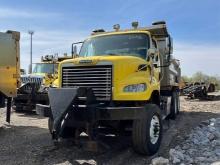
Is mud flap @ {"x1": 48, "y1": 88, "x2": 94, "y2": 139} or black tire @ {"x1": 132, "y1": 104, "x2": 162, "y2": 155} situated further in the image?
black tire @ {"x1": 132, "y1": 104, "x2": 162, "y2": 155}

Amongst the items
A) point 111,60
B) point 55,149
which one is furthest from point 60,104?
point 55,149

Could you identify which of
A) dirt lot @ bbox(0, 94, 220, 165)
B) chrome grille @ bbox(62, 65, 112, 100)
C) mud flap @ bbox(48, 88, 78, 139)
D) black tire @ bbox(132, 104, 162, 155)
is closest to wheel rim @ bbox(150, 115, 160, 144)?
black tire @ bbox(132, 104, 162, 155)

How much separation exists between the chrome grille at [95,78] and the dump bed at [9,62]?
14.4 feet

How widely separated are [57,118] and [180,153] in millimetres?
2853

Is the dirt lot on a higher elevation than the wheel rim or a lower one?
lower

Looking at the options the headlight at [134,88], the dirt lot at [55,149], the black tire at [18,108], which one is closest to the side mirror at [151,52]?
the headlight at [134,88]

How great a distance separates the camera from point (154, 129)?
864 centimetres

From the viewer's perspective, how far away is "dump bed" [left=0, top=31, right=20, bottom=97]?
40.3 ft

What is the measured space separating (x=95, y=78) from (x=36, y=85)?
30.9 ft

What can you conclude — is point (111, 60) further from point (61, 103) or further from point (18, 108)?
point (18, 108)

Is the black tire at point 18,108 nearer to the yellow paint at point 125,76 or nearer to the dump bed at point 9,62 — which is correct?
the dump bed at point 9,62

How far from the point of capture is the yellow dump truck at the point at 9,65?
1228 centimetres

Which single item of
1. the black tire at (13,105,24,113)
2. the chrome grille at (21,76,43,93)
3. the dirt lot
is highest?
the chrome grille at (21,76,43,93)

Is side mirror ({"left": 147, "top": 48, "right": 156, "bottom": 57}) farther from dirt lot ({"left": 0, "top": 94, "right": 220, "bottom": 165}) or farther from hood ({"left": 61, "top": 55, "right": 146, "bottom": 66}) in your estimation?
dirt lot ({"left": 0, "top": 94, "right": 220, "bottom": 165})
